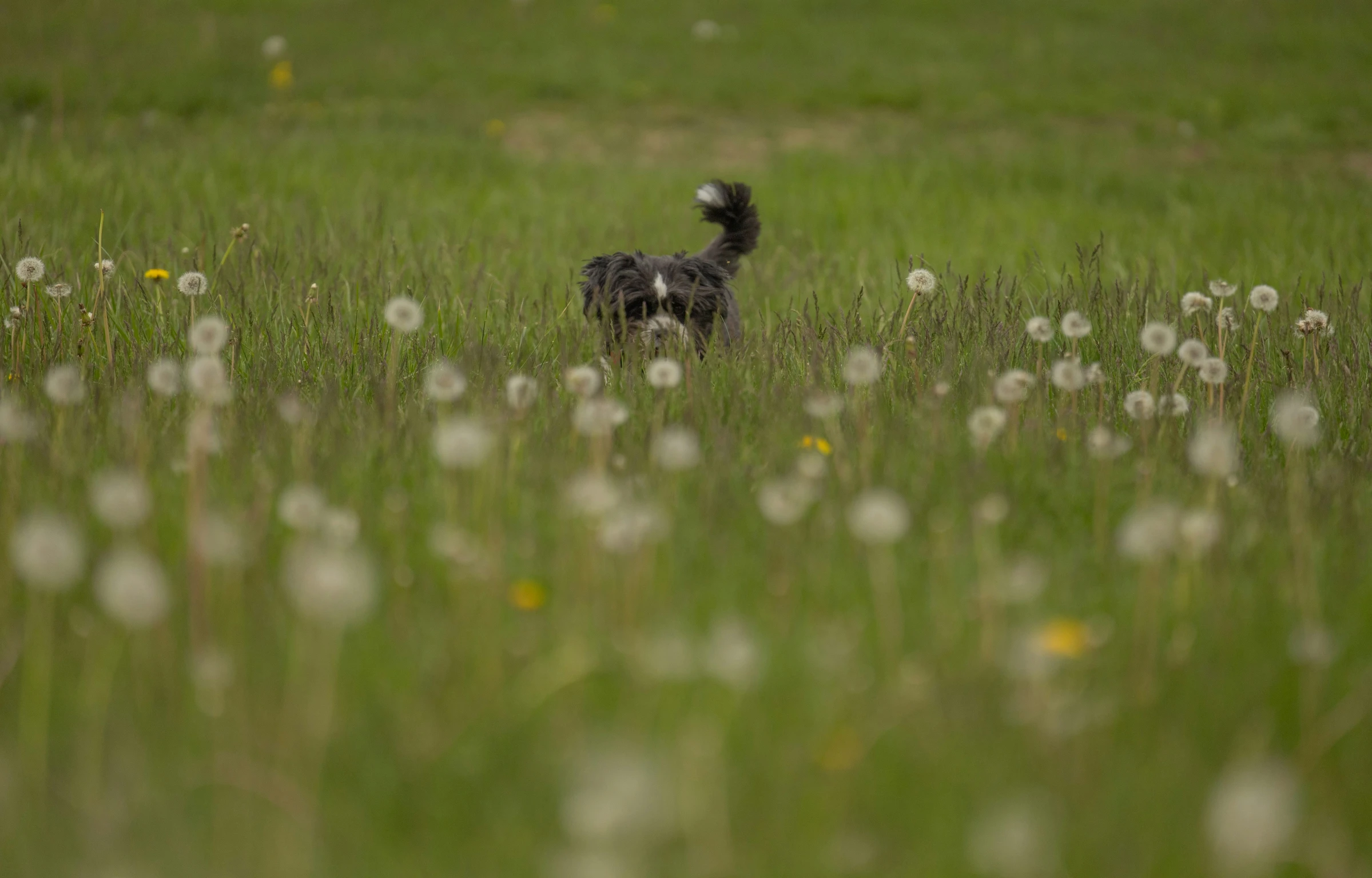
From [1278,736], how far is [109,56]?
16374 mm

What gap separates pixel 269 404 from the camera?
385cm

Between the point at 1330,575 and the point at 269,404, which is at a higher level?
the point at 269,404

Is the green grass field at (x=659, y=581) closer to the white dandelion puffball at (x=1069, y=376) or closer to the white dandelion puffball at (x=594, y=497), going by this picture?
the white dandelion puffball at (x=594, y=497)

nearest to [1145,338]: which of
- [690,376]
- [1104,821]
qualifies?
[690,376]

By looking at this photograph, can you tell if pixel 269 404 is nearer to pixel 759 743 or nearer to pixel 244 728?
pixel 244 728

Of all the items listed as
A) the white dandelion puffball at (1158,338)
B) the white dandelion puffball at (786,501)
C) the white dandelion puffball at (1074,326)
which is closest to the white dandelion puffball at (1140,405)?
the white dandelion puffball at (1158,338)

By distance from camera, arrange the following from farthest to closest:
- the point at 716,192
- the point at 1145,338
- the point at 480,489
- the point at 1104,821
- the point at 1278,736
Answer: the point at 716,192 → the point at 1145,338 → the point at 480,489 → the point at 1278,736 → the point at 1104,821

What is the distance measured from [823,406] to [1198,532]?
3.71 ft

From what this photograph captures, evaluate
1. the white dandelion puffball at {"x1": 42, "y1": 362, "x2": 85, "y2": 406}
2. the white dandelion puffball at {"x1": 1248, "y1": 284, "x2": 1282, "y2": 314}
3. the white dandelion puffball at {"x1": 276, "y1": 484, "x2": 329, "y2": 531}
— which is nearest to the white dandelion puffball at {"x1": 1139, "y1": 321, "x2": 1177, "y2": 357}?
the white dandelion puffball at {"x1": 1248, "y1": 284, "x2": 1282, "y2": 314}

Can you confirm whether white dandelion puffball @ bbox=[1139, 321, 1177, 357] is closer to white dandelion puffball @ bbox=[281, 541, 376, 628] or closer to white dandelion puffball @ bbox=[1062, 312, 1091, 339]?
white dandelion puffball @ bbox=[1062, 312, 1091, 339]

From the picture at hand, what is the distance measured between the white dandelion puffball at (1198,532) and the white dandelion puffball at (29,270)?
3988mm

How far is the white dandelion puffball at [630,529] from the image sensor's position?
2346 mm

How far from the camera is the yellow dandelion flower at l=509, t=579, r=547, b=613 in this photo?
8.30 ft

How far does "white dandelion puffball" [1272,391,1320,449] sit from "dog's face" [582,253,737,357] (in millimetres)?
2366
